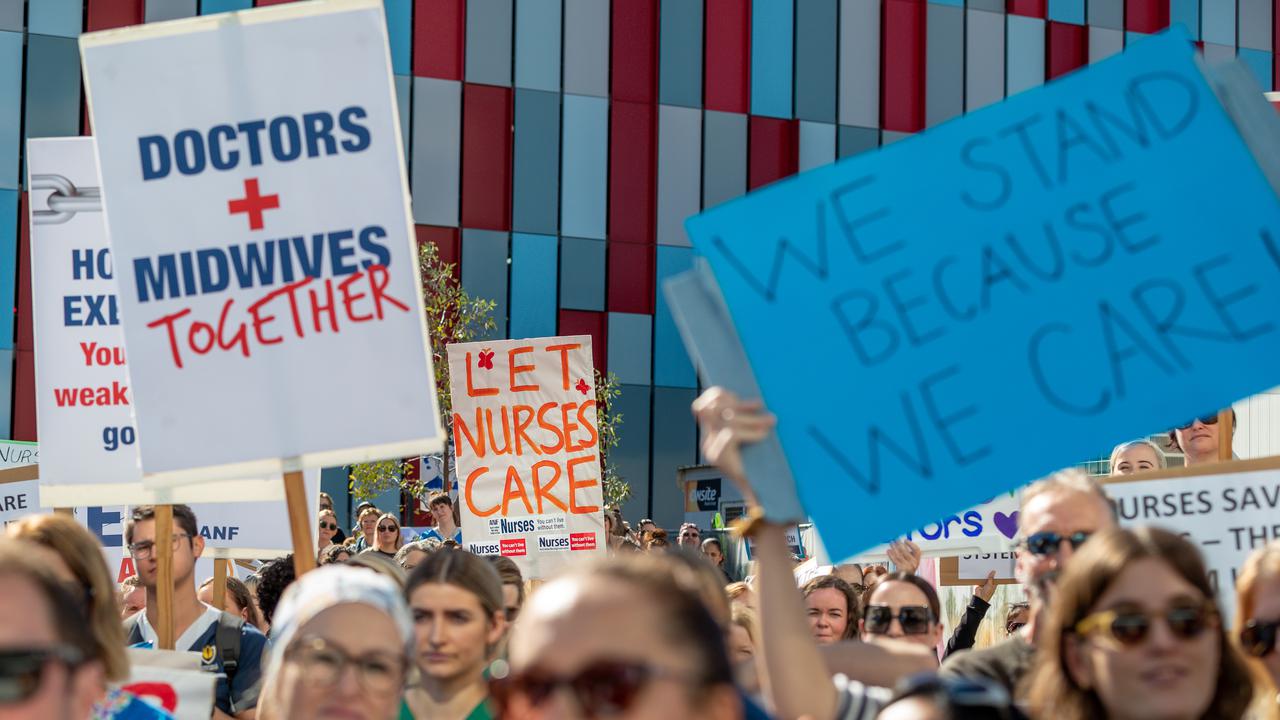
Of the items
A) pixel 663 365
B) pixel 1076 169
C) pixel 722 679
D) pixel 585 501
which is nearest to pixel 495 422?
pixel 585 501

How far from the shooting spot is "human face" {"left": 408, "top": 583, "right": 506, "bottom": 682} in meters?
3.63

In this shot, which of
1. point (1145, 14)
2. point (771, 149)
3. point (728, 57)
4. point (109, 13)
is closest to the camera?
point (109, 13)

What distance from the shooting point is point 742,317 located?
10.9 feet

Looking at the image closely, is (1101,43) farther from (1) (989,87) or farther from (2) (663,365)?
(2) (663,365)

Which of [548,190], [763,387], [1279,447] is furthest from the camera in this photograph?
[548,190]

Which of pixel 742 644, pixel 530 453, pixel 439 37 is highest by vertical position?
pixel 439 37

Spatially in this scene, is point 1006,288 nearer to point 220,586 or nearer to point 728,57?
point 220,586

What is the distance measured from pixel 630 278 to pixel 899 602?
2152 centimetres

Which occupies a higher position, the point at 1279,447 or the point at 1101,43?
the point at 1101,43

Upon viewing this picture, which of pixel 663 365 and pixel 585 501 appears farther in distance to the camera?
pixel 663 365

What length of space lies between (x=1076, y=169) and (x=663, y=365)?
73.1ft

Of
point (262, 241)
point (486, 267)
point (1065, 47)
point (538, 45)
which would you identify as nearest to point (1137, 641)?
point (262, 241)

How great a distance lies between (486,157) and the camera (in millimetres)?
25562

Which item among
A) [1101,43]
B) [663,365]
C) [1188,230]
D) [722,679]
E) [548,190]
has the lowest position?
[722,679]
